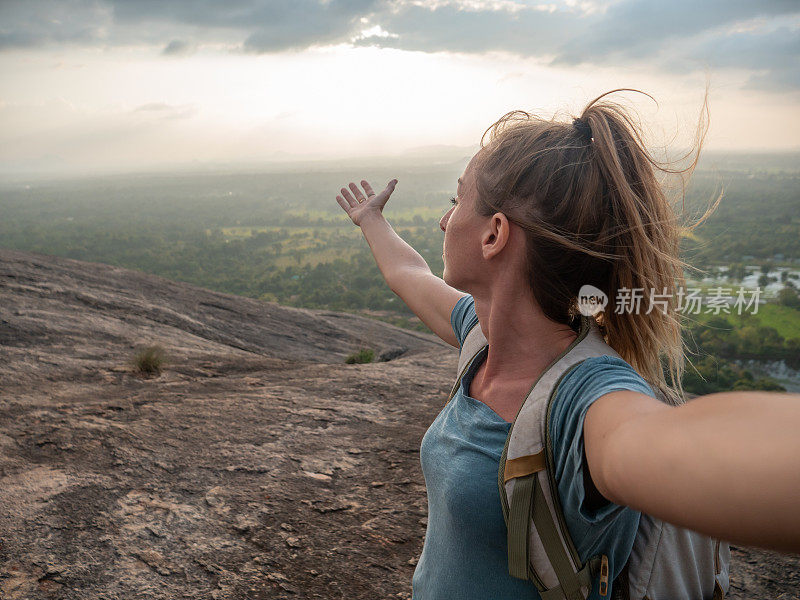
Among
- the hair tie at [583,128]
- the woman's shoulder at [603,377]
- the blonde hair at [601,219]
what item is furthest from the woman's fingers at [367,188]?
the woman's shoulder at [603,377]

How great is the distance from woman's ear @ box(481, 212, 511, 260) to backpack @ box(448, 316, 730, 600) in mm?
306

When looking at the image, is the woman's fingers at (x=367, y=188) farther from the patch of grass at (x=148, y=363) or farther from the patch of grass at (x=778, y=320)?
the patch of grass at (x=778, y=320)

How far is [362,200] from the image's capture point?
9.48 ft

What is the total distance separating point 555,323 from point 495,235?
0.96ft

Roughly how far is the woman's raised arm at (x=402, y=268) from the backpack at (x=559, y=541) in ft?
3.07

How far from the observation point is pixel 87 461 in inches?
156

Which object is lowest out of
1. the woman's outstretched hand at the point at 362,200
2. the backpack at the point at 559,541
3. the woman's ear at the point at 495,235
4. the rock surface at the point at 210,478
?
the rock surface at the point at 210,478

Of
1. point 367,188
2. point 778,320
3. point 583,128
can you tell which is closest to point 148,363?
point 367,188

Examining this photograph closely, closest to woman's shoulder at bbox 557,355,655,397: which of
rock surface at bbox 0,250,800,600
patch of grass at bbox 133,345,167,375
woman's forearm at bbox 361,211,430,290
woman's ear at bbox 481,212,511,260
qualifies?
woman's ear at bbox 481,212,511,260

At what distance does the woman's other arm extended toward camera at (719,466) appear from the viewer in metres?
0.63

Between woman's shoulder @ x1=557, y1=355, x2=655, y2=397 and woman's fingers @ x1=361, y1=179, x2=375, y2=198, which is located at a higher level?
woman's fingers @ x1=361, y1=179, x2=375, y2=198

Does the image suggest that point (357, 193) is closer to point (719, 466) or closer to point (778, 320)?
point (719, 466)

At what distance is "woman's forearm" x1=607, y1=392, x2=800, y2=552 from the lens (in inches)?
24.9

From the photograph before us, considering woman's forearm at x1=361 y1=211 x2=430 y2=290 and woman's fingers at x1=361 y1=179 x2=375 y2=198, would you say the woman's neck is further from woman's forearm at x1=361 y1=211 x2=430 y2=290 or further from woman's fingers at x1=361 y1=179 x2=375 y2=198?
woman's fingers at x1=361 y1=179 x2=375 y2=198
